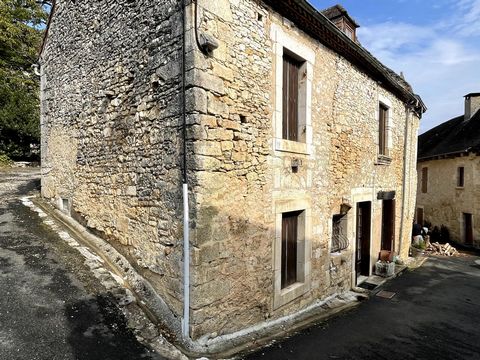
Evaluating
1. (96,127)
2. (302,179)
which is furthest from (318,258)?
(96,127)

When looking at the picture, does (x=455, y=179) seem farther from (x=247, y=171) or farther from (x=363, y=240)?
(x=247, y=171)

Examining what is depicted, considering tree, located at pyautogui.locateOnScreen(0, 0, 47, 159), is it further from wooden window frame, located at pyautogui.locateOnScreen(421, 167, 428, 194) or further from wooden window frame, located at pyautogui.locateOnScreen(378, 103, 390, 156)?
wooden window frame, located at pyautogui.locateOnScreen(421, 167, 428, 194)

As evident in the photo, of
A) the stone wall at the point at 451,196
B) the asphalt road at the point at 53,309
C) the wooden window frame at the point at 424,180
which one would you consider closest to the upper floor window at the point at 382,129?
the asphalt road at the point at 53,309

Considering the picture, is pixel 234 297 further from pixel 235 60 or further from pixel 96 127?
pixel 96 127

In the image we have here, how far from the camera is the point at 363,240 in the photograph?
8.23 meters

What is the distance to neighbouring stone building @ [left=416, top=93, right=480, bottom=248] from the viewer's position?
1439 cm

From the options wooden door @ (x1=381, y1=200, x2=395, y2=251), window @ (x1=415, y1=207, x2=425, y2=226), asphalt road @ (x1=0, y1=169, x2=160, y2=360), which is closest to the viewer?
asphalt road @ (x1=0, y1=169, x2=160, y2=360)

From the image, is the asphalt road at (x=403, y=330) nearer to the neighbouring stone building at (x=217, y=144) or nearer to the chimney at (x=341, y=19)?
the neighbouring stone building at (x=217, y=144)

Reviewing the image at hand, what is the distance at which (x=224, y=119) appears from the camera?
3.85 metres

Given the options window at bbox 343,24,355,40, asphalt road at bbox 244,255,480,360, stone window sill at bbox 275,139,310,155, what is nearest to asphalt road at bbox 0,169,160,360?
asphalt road at bbox 244,255,480,360

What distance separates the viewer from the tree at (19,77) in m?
13.5

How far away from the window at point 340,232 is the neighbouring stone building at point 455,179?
11305mm

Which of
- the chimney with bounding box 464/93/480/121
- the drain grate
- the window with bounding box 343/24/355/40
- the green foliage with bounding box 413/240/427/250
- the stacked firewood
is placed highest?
the chimney with bounding box 464/93/480/121

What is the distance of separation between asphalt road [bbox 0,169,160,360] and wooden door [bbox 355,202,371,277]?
20.7 feet
